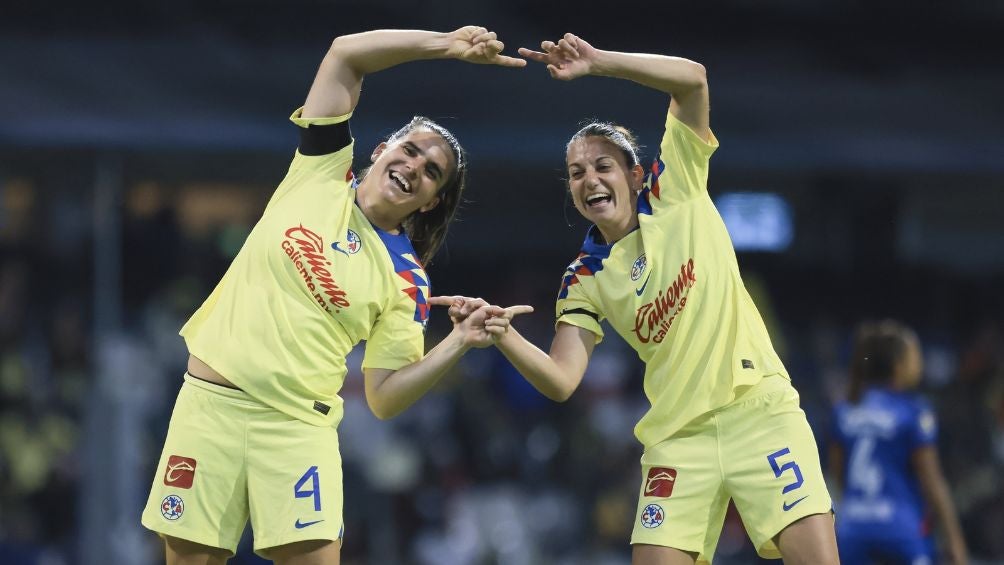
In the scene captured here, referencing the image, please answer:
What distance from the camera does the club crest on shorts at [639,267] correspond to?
164 inches

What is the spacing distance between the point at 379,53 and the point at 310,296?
769 mm

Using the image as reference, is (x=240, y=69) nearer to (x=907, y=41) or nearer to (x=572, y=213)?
(x=572, y=213)

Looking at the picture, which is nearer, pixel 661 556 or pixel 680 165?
pixel 661 556

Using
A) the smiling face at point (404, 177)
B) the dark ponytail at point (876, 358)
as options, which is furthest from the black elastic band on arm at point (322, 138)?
the dark ponytail at point (876, 358)

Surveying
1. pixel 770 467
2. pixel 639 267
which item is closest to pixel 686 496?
pixel 770 467

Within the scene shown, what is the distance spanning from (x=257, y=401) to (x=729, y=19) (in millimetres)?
6464

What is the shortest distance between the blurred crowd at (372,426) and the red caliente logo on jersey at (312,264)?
4.79 m

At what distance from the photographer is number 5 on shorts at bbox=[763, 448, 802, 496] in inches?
155

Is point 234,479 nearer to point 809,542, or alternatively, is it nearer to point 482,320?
point 482,320

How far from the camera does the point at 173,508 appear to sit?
3.76 m

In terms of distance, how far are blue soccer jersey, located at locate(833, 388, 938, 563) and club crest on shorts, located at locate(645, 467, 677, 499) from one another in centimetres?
238

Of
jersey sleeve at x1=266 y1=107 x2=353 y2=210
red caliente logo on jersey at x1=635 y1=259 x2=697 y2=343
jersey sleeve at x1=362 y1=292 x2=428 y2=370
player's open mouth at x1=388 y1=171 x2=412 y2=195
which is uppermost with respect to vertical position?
jersey sleeve at x1=266 y1=107 x2=353 y2=210

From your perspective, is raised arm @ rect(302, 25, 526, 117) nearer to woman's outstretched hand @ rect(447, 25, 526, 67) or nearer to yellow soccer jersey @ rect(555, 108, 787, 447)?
woman's outstretched hand @ rect(447, 25, 526, 67)

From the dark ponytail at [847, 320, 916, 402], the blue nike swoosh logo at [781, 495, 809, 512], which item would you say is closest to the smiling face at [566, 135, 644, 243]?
the blue nike swoosh logo at [781, 495, 809, 512]
